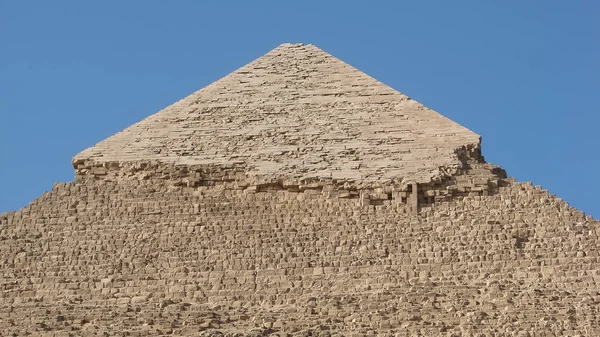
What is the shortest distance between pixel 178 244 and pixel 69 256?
1339 mm

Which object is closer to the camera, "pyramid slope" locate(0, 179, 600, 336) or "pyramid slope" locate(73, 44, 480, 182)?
A: "pyramid slope" locate(0, 179, 600, 336)

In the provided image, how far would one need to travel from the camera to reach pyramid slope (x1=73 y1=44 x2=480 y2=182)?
26.5 meters

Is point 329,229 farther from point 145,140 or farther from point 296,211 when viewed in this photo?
point 145,140

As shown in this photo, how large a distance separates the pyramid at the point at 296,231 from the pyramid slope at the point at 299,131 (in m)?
0.02

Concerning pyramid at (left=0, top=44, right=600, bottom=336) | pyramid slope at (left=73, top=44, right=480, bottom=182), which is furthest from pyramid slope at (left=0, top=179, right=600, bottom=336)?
pyramid slope at (left=73, top=44, right=480, bottom=182)

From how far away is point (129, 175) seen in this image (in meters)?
26.7

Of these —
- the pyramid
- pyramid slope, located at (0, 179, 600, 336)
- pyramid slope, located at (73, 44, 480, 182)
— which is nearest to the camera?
pyramid slope, located at (0, 179, 600, 336)

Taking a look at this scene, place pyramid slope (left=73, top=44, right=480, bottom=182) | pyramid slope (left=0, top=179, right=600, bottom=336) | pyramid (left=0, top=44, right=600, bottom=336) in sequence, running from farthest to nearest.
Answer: pyramid slope (left=73, top=44, right=480, bottom=182), pyramid (left=0, top=44, right=600, bottom=336), pyramid slope (left=0, top=179, right=600, bottom=336)

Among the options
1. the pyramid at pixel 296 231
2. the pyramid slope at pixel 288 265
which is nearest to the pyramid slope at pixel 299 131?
the pyramid at pixel 296 231

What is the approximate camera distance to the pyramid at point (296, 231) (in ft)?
76.0

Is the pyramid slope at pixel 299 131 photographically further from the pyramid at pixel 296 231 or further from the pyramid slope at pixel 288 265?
the pyramid slope at pixel 288 265

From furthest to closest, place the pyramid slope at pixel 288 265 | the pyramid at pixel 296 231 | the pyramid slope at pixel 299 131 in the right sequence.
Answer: the pyramid slope at pixel 299 131
the pyramid at pixel 296 231
the pyramid slope at pixel 288 265

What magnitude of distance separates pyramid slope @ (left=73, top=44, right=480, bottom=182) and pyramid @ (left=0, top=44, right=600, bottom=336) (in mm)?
25

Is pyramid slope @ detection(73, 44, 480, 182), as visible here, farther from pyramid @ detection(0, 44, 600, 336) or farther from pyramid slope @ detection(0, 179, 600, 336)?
pyramid slope @ detection(0, 179, 600, 336)
